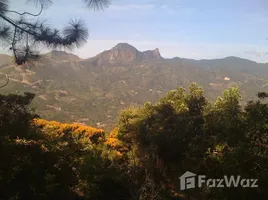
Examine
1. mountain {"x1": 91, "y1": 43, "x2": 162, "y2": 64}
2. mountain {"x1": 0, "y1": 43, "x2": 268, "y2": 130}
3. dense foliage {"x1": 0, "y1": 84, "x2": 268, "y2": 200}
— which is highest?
mountain {"x1": 91, "y1": 43, "x2": 162, "y2": 64}

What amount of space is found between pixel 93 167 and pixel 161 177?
73.6 inches

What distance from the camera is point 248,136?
4918 mm

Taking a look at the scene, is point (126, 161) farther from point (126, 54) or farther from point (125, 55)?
point (126, 54)

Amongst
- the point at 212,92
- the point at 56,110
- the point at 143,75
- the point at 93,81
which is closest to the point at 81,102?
the point at 56,110

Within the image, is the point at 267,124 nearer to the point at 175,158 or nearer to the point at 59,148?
the point at 175,158

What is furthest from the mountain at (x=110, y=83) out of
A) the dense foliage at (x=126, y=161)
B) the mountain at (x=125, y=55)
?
the dense foliage at (x=126, y=161)

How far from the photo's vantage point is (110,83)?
134000 millimetres

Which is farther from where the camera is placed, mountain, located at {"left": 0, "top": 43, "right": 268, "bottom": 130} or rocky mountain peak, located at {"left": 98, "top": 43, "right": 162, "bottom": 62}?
rocky mountain peak, located at {"left": 98, "top": 43, "right": 162, "bottom": 62}

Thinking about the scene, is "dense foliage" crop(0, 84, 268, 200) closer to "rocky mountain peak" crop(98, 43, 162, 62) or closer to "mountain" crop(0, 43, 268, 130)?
"mountain" crop(0, 43, 268, 130)

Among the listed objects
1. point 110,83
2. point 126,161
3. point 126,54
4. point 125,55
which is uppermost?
point 126,54

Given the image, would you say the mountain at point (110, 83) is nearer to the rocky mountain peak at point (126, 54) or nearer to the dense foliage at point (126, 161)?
the rocky mountain peak at point (126, 54)

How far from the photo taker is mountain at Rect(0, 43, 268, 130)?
92938 millimetres

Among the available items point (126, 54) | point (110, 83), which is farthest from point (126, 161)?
point (126, 54)

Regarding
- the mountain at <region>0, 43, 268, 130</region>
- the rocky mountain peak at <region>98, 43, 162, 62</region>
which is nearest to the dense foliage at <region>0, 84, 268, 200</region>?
the mountain at <region>0, 43, 268, 130</region>
